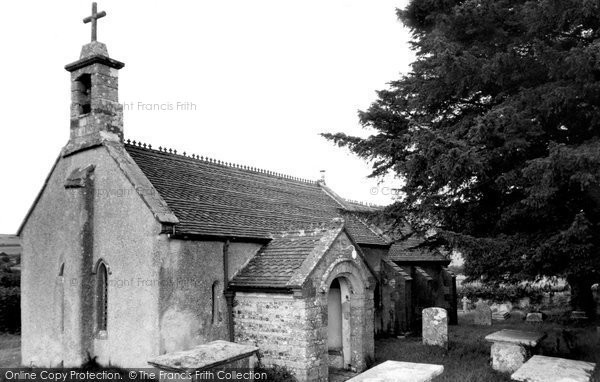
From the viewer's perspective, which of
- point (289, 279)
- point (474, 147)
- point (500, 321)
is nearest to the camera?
point (474, 147)

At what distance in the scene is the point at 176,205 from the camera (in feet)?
45.5

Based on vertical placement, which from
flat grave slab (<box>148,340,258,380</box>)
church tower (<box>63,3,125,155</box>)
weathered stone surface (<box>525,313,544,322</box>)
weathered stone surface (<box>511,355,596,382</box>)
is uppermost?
church tower (<box>63,3,125,155</box>)

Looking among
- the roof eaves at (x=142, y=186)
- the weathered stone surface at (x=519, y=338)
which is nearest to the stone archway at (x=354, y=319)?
the weathered stone surface at (x=519, y=338)

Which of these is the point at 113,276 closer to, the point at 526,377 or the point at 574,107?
the point at 526,377

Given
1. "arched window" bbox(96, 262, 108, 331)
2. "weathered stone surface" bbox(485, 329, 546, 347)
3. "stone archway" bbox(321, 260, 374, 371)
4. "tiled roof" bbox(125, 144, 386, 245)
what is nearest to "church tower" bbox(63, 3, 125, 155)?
"tiled roof" bbox(125, 144, 386, 245)

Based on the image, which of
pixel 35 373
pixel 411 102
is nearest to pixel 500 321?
pixel 411 102

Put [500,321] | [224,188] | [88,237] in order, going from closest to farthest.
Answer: [88,237] → [224,188] → [500,321]

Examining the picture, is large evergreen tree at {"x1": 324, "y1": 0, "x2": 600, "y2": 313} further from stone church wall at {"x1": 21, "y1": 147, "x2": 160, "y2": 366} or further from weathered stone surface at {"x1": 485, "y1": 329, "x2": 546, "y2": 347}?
stone church wall at {"x1": 21, "y1": 147, "x2": 160, "y2": 366}

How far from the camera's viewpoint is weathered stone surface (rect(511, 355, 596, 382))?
8422mm

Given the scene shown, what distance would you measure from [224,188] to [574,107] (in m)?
11.6

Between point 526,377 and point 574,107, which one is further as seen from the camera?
point 574,107

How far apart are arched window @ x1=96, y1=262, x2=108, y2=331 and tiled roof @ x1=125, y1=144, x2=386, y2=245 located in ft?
9.18

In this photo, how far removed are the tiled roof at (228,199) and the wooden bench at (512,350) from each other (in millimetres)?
6250

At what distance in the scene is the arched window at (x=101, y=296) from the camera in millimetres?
13328
